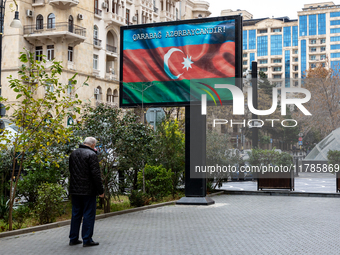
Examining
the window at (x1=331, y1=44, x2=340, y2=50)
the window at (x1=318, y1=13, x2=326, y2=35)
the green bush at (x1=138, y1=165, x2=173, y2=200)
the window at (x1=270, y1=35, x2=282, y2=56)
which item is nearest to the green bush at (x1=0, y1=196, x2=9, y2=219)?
the green bush at (x1=138, y1=165, x2=173, y2=200)

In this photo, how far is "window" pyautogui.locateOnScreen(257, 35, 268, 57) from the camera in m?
154

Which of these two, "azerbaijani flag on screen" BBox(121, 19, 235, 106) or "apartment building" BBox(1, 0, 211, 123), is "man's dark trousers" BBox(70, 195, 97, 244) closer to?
"azerbaijani flag on screen" BBox(121, 19, 235, 106)

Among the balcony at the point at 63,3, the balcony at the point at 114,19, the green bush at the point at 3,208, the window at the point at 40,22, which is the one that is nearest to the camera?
the green bush at the point at 3,208

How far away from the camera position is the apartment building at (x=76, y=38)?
146 ft

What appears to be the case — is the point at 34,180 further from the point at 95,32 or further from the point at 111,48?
the point at 111,48

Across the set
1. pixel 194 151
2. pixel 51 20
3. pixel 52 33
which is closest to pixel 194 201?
pixel 194 151

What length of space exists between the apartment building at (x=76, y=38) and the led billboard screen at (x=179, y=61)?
2772cm

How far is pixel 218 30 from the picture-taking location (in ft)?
46.8

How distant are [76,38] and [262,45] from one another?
11774cm

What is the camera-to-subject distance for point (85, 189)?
8109 mm

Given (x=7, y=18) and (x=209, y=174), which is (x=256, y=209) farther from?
(x=7, y=18)

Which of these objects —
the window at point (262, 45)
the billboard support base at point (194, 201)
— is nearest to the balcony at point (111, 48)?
the billboard support base at point (194, 201)

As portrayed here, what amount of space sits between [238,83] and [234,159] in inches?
252

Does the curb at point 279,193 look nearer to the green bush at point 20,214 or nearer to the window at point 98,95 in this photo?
the green bush at point 20,214
